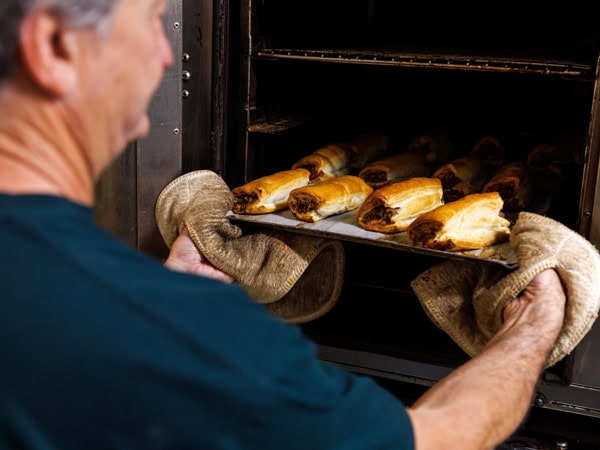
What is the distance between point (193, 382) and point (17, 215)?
265 millimetres

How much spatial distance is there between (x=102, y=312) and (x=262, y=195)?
127 cm

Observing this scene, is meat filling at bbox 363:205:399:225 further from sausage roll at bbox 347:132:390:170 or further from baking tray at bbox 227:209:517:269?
sausage roll at bbox 347:132:390:170

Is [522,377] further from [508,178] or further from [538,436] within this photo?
[508,178]

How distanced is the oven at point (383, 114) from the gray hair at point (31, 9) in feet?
3.81

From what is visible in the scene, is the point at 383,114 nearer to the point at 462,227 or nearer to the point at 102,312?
the point at 462,227

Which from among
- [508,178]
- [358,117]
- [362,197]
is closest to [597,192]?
[508,178]

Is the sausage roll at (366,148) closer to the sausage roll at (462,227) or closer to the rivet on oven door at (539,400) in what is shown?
the sausage roll at (462,227)

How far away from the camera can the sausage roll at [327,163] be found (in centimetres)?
247

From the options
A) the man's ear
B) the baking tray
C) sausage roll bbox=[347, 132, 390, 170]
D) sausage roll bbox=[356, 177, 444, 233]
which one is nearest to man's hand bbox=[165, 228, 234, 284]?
the baking tray

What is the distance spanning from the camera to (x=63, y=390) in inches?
34.3

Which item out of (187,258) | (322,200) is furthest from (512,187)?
(187,258)

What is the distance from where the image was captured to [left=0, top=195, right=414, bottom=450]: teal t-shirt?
0.87m

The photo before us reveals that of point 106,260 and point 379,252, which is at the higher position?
point 106,260

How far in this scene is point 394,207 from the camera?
209 cm
